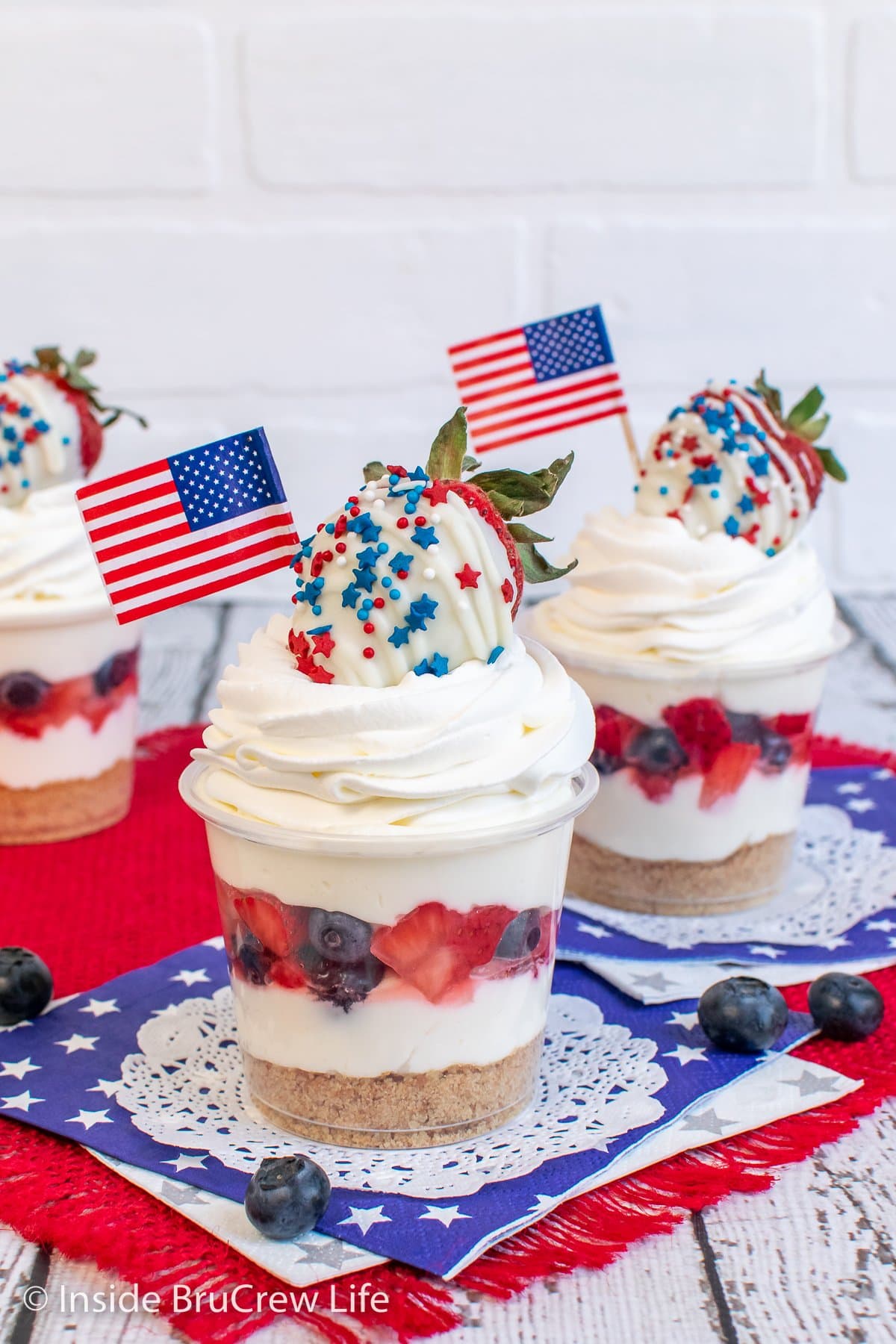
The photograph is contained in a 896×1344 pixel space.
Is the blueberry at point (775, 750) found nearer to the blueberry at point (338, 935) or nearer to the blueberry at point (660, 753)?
the blueberry at point (660, 753)

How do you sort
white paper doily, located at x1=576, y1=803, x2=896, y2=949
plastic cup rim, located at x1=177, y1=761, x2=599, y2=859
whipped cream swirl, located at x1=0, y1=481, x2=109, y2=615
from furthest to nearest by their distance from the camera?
whipped cream swirl, located at x1=0, y1=481, x2=109, y2=615, white paper doily, located at x1=576, y1=803, x2=896, y2=949, plastic cup rim, located at x1=177, y1=761, x2=599, y2=859

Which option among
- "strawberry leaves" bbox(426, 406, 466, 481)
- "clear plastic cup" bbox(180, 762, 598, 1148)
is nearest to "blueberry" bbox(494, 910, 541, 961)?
"clear plastic cup" bbox(180, 762, 598, 1148)

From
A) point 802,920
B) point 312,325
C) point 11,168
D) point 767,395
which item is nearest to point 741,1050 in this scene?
point 802,920

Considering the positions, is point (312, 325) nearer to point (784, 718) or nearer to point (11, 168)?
point (11, 168)

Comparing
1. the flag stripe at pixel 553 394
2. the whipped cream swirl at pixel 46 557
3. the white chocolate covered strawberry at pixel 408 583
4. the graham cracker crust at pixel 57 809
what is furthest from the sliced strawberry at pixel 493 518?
the graham cracker crust at pixel 57 809

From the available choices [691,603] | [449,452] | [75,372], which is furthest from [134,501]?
[75,372]

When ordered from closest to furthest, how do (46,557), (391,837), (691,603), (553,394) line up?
(391,837), (691,603), (46,557), (553,394)

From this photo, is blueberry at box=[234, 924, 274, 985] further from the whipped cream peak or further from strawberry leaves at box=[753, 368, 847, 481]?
strawberry leaves at box=[753, 368, 847, 481]

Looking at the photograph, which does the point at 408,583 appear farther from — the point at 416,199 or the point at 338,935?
the point at 416,199
